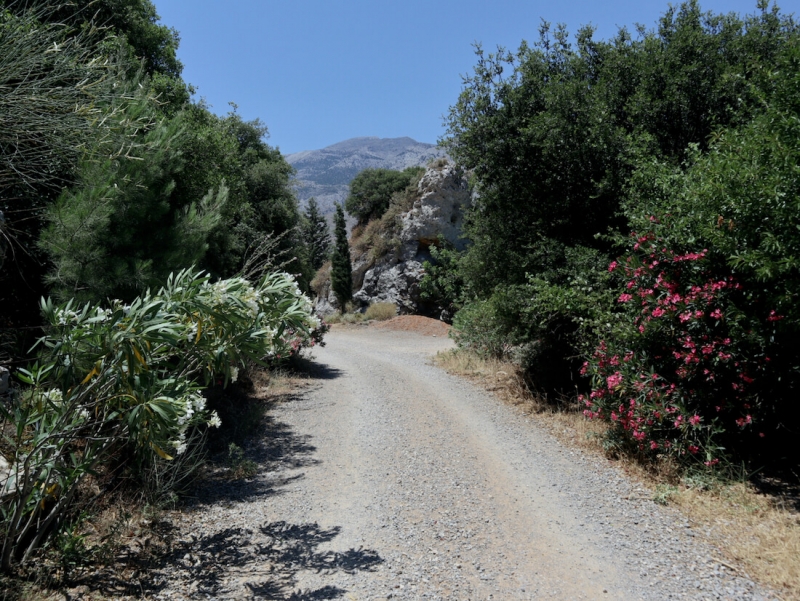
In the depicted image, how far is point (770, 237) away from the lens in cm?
471

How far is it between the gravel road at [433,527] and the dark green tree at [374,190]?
2624cm

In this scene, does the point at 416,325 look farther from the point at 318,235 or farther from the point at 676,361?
the point at 318,235

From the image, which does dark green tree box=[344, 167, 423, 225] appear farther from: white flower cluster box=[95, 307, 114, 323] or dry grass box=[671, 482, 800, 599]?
white flower cluster box=[95, 307, 114, 323]

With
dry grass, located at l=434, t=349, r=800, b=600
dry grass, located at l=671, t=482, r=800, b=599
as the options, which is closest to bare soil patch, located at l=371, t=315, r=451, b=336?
dry grass, located at l=434, t=349, r=800, b=600

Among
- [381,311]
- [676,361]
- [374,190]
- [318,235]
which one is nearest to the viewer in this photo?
[676,361]

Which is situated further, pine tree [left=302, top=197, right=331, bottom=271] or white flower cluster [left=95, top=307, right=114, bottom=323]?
pine tree [left=302, top=197, right=331, bottom=271]

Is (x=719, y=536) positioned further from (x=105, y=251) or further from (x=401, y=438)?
(x=105, y=251)

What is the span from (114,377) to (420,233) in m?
25.0

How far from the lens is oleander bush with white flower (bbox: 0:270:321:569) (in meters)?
3.47

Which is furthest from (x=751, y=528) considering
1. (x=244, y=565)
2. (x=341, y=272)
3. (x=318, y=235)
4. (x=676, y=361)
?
(x=318, y=235)

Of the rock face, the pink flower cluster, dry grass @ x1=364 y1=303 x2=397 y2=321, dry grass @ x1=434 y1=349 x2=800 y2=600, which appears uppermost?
the rock face

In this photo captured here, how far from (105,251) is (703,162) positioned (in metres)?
6.45

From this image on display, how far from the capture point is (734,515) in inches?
202

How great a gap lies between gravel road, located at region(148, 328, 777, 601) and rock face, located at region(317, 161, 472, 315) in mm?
19584
